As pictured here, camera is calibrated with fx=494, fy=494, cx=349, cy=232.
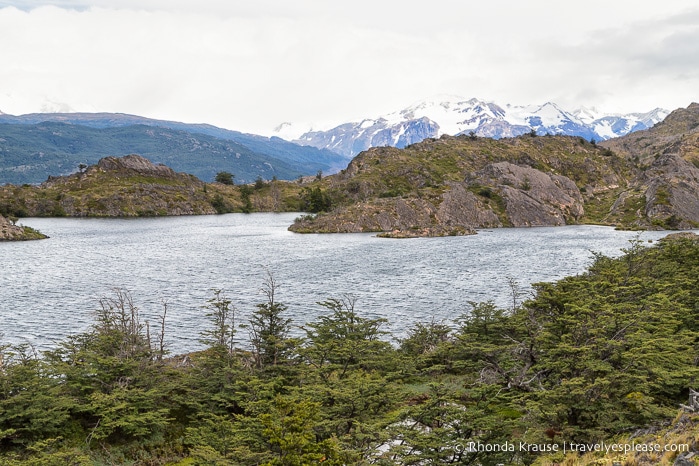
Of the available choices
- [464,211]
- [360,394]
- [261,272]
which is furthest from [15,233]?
[360,394]

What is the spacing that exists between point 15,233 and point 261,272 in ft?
323

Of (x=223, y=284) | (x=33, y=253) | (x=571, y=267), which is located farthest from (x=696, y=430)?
(x=33, y=253)

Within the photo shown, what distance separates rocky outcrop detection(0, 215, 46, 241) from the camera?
143 m

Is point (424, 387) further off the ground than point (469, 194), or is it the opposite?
point (469, 194)

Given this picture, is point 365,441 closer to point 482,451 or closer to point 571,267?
point 482,451

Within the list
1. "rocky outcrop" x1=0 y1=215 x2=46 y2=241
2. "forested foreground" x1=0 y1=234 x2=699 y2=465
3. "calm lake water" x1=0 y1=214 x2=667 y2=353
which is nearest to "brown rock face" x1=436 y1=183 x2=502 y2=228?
"calm lake water" x1=0 y1=214 x2=667 y2=353

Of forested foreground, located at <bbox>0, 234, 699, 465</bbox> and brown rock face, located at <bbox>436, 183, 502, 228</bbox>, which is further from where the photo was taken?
brown rock face, located at <bbox>436, 183, 502, 228</bbox>

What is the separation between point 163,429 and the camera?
27.7m

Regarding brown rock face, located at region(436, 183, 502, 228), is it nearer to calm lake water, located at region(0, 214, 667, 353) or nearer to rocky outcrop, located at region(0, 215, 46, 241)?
calm lake water, located at region(0, 214, 667, 353)

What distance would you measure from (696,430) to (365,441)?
1219cm

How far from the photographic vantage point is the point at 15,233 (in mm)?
144500

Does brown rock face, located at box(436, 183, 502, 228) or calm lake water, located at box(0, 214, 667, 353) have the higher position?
brown rock face, located at box(436, 183, 502, 228)

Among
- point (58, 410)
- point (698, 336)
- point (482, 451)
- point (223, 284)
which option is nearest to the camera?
point (482, 451)

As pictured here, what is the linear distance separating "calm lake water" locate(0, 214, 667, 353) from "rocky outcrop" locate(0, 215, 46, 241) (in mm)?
7422
